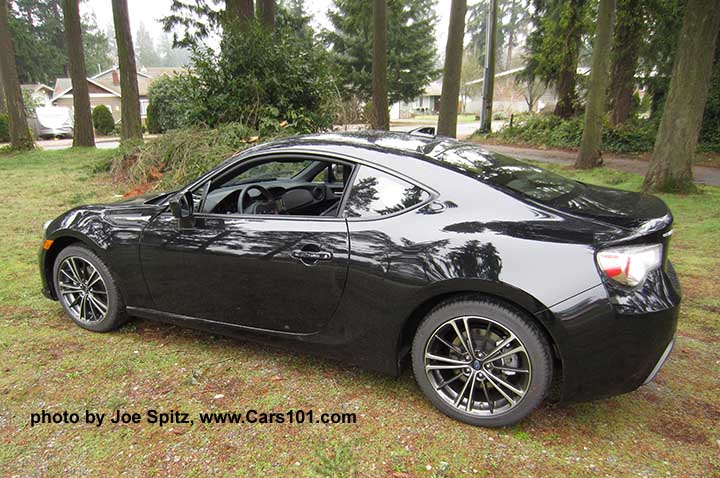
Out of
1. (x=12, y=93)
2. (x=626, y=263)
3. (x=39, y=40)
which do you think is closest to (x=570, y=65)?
(x=626, y=263)

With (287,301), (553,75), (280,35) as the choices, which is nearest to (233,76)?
(280,35)

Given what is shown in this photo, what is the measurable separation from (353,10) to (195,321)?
18543 mm

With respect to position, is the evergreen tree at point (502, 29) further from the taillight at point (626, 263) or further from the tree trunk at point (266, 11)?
the taillight at point (626, 263)

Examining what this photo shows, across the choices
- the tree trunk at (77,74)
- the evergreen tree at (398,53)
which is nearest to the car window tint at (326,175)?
the tree trunk at (77,74)

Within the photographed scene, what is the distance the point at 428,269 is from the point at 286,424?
112 cm

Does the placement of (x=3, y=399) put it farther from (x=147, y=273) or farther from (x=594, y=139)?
(x=594, y=139)

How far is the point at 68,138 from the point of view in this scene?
32531mm

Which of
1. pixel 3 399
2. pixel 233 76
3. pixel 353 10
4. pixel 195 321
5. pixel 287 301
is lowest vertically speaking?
pixel 3 399

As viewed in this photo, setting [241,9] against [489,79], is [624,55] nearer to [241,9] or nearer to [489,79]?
[489,79]

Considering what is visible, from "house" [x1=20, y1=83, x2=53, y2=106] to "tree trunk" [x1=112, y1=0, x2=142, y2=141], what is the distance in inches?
879

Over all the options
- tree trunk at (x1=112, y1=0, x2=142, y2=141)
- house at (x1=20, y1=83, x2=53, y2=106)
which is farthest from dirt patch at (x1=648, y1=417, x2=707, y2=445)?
house at (x1=20, y1=83, x2=53, y2=106)

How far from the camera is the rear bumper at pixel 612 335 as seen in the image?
7.03 ft

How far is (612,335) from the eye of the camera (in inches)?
85.0

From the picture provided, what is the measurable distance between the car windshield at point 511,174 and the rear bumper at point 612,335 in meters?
0.62
